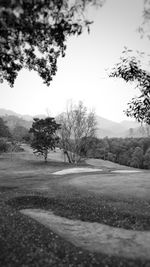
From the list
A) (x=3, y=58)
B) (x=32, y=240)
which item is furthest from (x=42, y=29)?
(x=32, y=240)

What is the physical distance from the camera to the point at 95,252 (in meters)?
8.85

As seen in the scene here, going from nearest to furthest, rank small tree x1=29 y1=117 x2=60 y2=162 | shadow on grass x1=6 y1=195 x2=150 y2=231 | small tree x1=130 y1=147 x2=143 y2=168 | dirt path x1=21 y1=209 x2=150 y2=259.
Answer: dirt path x1=21 y1=209 x2=150 y2=259 < shadow on grass x1=6 y1=195 x2=150 y2=231 < small tree x1=29 y1=117 x2=60 y2=162 < small tree x1=130 y1=147 x2=143 y2=168

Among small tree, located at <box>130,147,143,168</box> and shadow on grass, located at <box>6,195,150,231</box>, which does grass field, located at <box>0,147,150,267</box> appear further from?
small tree, located at <box>130,147,143,168</box>

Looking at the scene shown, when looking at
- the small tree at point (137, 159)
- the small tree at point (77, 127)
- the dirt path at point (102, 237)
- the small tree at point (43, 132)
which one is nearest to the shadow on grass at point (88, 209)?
the dirt path at point (102, 237)

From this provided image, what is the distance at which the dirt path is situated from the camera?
9047mm

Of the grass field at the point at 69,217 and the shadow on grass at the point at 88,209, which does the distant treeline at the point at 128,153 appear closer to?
the grass field at the point at 69,217

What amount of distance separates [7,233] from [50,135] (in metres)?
37.4

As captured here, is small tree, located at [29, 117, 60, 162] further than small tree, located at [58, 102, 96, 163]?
No

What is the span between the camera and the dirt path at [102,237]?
29.7 ft

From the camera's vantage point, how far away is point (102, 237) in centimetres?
1052

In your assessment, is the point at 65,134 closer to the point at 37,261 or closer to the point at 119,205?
the point at 119,205

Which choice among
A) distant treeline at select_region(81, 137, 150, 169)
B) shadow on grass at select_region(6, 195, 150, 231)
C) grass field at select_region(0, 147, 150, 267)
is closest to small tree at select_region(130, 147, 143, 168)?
distant treeline at select_region(81, 137, 150, 169)

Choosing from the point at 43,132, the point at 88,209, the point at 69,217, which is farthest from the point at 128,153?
the point at 69,217

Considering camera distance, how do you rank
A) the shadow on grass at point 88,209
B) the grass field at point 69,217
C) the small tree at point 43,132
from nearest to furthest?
the grass field at point 69,217, the shadow on grass at point 88,209, the small tree at point 43,132
